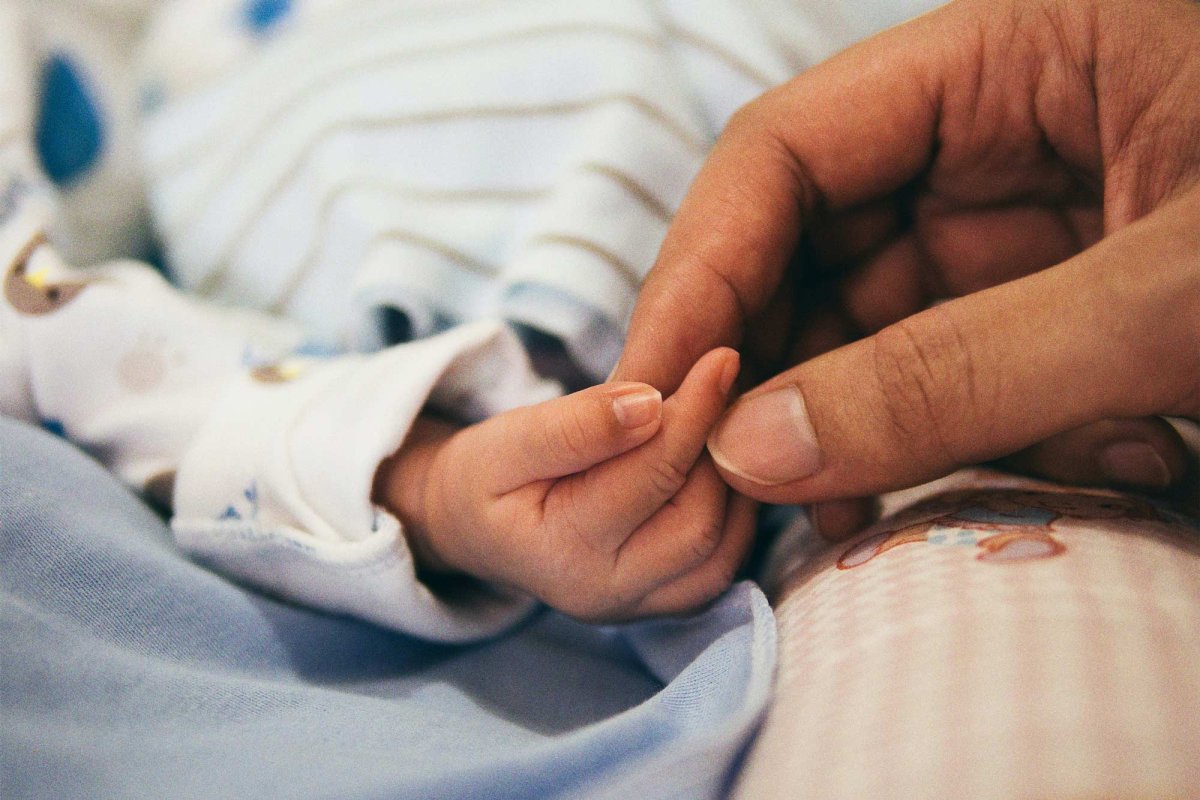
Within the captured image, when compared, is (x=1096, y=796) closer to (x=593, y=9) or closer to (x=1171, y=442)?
(x=1171, y=442)

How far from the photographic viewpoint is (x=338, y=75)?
806 mm

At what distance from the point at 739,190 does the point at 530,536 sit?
266 millimetres

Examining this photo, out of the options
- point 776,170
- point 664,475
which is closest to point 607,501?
point 664,475

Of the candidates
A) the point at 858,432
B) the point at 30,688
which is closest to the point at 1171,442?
the point at 858,432

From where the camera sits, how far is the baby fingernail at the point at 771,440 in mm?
441

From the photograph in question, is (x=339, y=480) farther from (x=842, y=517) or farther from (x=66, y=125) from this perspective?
(x=66, y=125)

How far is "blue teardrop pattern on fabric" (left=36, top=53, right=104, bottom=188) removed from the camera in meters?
0.90

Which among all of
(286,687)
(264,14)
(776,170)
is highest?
(264,14)

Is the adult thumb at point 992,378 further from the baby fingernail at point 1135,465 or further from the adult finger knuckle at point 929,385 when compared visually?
the baby fingernail at point 1135,465

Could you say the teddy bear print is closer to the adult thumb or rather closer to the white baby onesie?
the adult thumb

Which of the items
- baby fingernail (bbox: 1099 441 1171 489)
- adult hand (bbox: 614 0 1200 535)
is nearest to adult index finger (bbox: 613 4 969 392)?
adult hand (bbox: 614 0 1200 535)

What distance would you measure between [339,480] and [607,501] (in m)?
0.19

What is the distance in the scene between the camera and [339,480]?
537 millimetres

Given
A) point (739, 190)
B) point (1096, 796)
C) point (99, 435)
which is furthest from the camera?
point (99, 435)
